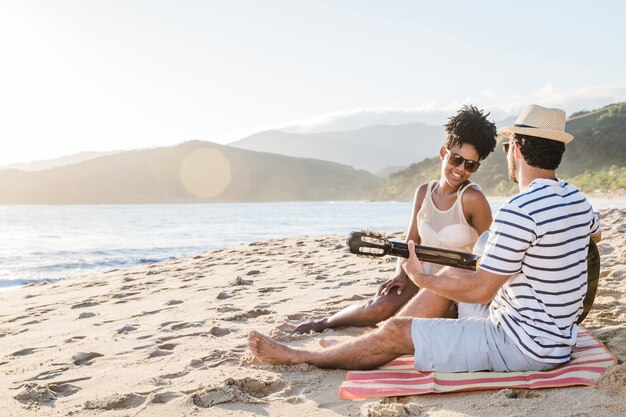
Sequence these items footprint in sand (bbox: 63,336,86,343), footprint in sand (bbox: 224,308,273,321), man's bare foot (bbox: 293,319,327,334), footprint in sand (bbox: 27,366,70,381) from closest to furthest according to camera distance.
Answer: footprint in sand (bbox: 27,366,70,381) < man's bare foot (bbox: 293,319,327,334) < footprint in sand (bbox: 63,336,86,343) < footprint in sand (bbox: 224,308,273,321)

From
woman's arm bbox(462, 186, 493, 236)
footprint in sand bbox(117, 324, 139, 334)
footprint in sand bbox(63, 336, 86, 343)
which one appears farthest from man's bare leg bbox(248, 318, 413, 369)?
footprint in sand bbox(63, 336, 86, 343)

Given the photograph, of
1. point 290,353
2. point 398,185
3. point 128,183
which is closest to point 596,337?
point 290,353

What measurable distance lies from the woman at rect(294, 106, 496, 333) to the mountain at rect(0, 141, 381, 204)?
103m

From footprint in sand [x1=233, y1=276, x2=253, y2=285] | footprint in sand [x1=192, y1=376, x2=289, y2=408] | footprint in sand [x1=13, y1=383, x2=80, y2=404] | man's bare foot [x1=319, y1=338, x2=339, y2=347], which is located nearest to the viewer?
footprint in sand [x1=192, y1=376, x2=289, y2=408]

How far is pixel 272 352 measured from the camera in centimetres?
355

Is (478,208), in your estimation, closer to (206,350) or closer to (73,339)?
(206,350)

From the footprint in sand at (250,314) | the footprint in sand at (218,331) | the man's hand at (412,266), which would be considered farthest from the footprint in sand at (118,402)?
the footprint in sand at (250,314)

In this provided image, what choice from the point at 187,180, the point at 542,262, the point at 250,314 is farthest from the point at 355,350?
the point at 187,180

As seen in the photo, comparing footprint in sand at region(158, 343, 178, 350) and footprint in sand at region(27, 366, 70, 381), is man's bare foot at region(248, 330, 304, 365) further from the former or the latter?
footprint in sand at region(27, 366, 70, 381)

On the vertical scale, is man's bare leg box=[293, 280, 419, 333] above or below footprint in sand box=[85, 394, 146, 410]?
above

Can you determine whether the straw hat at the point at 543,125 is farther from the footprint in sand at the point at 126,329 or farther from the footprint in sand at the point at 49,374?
the footprint in sand at the point at 126,329

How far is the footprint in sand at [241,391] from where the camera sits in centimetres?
302

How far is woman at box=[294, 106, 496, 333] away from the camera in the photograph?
160 inches

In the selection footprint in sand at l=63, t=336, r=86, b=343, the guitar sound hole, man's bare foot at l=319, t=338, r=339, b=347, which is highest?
the guitar sound hole
